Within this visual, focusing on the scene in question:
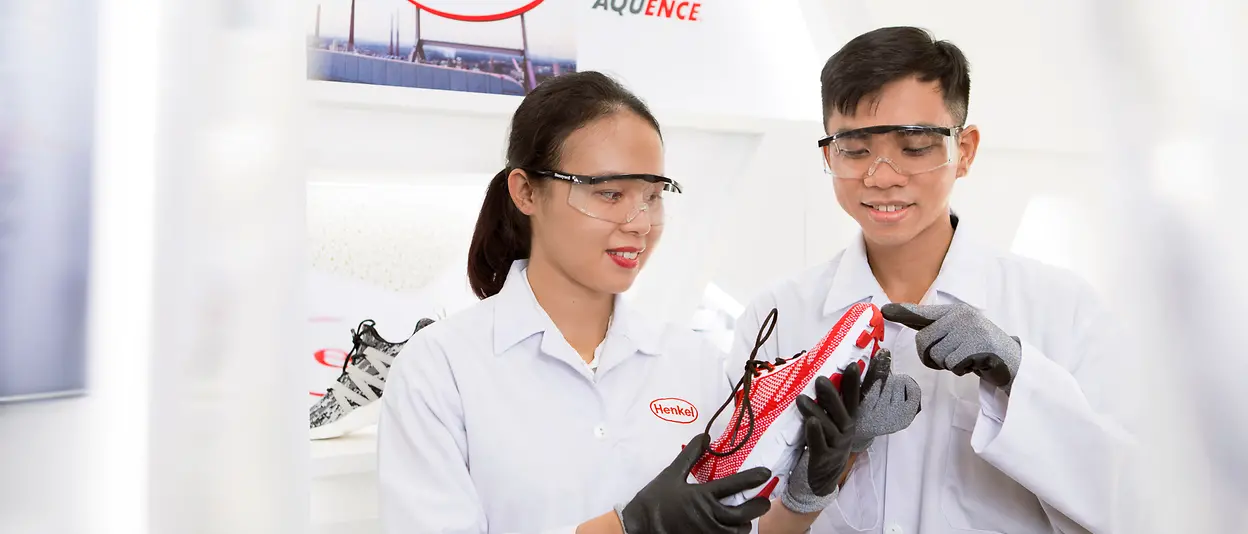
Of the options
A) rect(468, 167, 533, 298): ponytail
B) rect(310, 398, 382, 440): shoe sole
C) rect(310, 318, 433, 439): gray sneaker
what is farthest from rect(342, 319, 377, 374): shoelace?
rect(468, 167, 533, 298): ponytail

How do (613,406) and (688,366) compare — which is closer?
(613,406)

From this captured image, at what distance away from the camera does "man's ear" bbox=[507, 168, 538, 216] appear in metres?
1.61

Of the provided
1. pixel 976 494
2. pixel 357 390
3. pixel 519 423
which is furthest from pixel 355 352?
pixel 976 494

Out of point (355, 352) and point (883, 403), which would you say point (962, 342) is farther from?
point (355, 352)

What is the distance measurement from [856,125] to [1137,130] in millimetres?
1365

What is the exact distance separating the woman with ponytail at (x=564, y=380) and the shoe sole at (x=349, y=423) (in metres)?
0.99

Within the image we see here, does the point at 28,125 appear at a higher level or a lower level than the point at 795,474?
higher

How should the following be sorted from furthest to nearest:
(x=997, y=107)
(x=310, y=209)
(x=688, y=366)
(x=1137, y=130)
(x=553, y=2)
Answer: (x=997, y=107)
(x=553, y=2)
(x=310, y=209)
(x=688, y=366)
(x=1137, y=130)

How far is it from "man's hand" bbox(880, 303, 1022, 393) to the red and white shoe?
3.1 inches

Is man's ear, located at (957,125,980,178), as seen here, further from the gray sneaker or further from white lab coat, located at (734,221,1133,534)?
the gray sneaker

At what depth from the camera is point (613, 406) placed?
1589mm

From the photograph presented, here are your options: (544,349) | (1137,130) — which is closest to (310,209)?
(544,349)

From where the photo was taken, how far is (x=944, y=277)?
1.83 metres

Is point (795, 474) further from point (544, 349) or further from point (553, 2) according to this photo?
point (553, 2)
